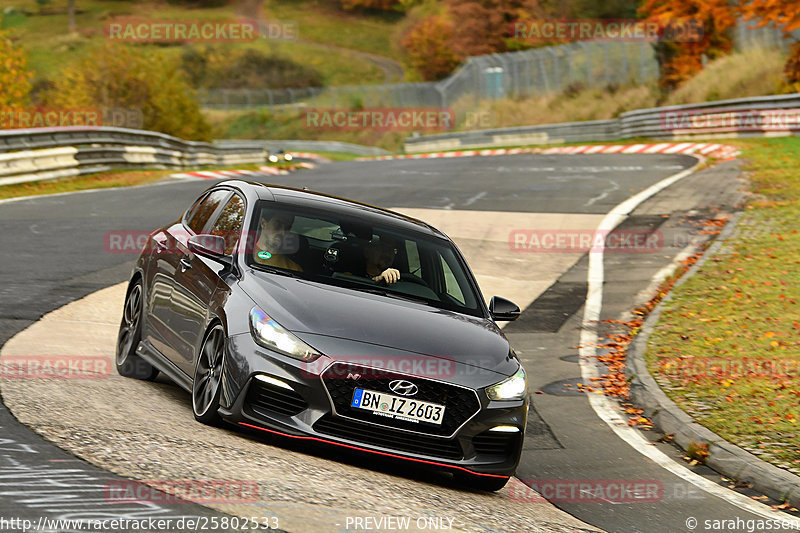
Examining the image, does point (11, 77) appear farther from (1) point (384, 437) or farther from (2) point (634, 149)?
(1) point (384, 437)

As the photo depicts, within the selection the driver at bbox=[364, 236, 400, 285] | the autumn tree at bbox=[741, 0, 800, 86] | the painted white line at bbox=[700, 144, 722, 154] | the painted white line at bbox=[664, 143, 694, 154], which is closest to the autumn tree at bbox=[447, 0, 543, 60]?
the autumn tree at bbox=[741, 0, 800, 86]

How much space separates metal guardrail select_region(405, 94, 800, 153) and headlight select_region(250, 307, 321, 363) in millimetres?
29267

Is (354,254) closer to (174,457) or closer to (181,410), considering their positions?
(181,410)

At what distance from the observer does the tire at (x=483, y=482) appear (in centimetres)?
718

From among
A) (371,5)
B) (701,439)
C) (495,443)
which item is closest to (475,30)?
(371,5)

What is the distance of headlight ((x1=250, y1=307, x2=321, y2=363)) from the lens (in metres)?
6.66

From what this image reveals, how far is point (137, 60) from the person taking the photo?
156ft

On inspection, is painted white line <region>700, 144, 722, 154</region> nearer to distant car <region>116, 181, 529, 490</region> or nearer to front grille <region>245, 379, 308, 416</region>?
distant car <region>116, 181, 529, 490</region>

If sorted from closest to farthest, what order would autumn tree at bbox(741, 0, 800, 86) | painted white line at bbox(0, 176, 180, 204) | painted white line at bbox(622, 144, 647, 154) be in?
painted white line at bbox(0, 176, 180, 204) → painted white line at bbox(622, 144, 647, 154) → autumn tree at bbox(741, 0, 800, 86)

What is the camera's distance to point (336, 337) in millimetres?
6758

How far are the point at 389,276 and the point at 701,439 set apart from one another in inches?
112

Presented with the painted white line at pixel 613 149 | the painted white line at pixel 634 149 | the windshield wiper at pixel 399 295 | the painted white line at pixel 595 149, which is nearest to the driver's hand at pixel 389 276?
the windshield wiper at pixel 399 295

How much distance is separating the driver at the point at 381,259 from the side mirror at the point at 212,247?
0.97m

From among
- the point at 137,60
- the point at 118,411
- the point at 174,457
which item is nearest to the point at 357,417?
the point at 174,457
